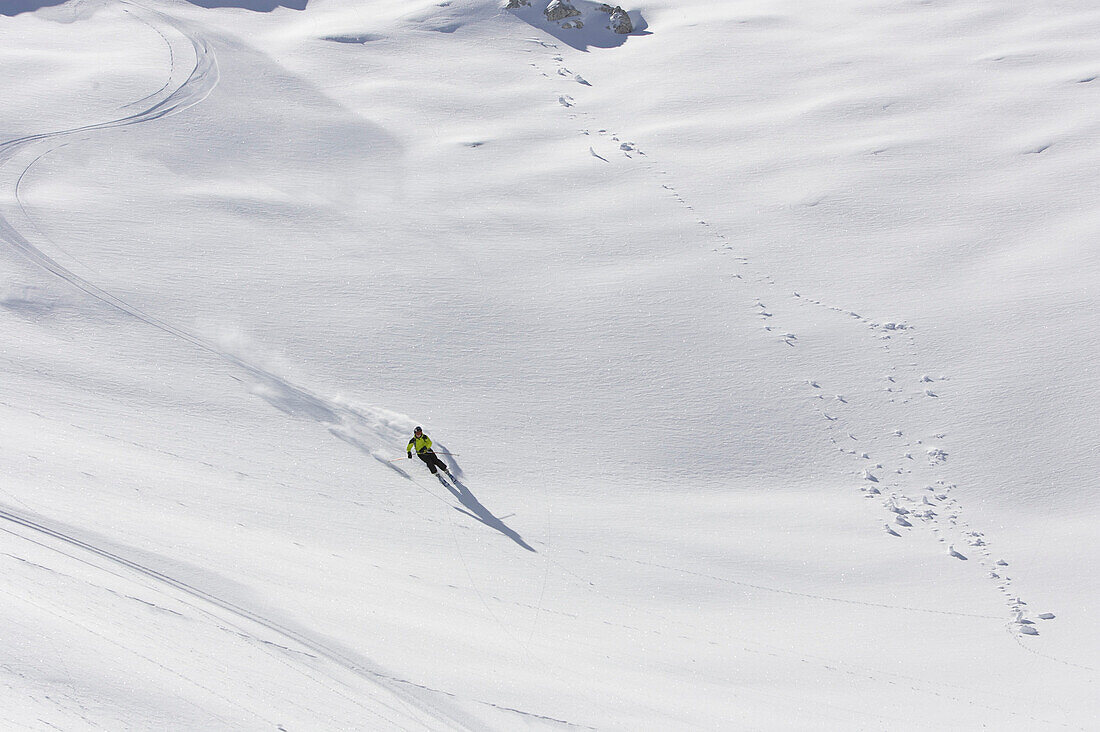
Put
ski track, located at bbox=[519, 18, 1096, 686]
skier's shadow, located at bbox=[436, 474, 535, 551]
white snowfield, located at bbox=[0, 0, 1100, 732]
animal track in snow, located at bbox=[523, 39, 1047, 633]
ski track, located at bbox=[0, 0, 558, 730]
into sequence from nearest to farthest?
ski track, located at bbox=[0, 0, 558, 730] < white snowfield, located at bbox=[0, 0, 1100, 732] < ski track, located at bbox=[519, 18, 1096, 686] < skier's shadow, located at bbox=[436, 474, 535, 551] < animal track in snow, located at bbox=[523, 39, 1047, 633]

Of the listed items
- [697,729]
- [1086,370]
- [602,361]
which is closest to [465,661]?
[697,729]

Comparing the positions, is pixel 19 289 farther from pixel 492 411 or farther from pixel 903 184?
pixel 903 184

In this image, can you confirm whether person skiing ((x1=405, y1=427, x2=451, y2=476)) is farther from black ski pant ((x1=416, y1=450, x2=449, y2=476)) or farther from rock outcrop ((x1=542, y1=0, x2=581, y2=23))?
rock outcrop ((x1=542, y1=0, x2=581, y2=23))

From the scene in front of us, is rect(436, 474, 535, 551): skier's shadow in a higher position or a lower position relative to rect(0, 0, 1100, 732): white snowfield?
lower

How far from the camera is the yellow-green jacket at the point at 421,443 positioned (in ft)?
35.5

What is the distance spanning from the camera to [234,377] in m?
12.1

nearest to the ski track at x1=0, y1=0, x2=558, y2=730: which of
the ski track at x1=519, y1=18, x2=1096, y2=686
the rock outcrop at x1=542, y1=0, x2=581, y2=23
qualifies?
the ski track at x1=519, y1=18, x2=1096, y2=686

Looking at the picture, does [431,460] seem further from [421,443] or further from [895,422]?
[895,422]

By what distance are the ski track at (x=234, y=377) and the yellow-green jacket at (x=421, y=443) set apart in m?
0.50

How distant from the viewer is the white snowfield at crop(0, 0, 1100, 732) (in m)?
8.05

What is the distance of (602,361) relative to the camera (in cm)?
1299

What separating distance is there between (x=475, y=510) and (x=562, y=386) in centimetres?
288

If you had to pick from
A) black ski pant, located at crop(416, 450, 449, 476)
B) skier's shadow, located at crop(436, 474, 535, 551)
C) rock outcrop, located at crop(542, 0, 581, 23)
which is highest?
rock outcrop, located at crop(542, 0, 581, 23)

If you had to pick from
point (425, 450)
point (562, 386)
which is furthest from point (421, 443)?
point (562, 386)
